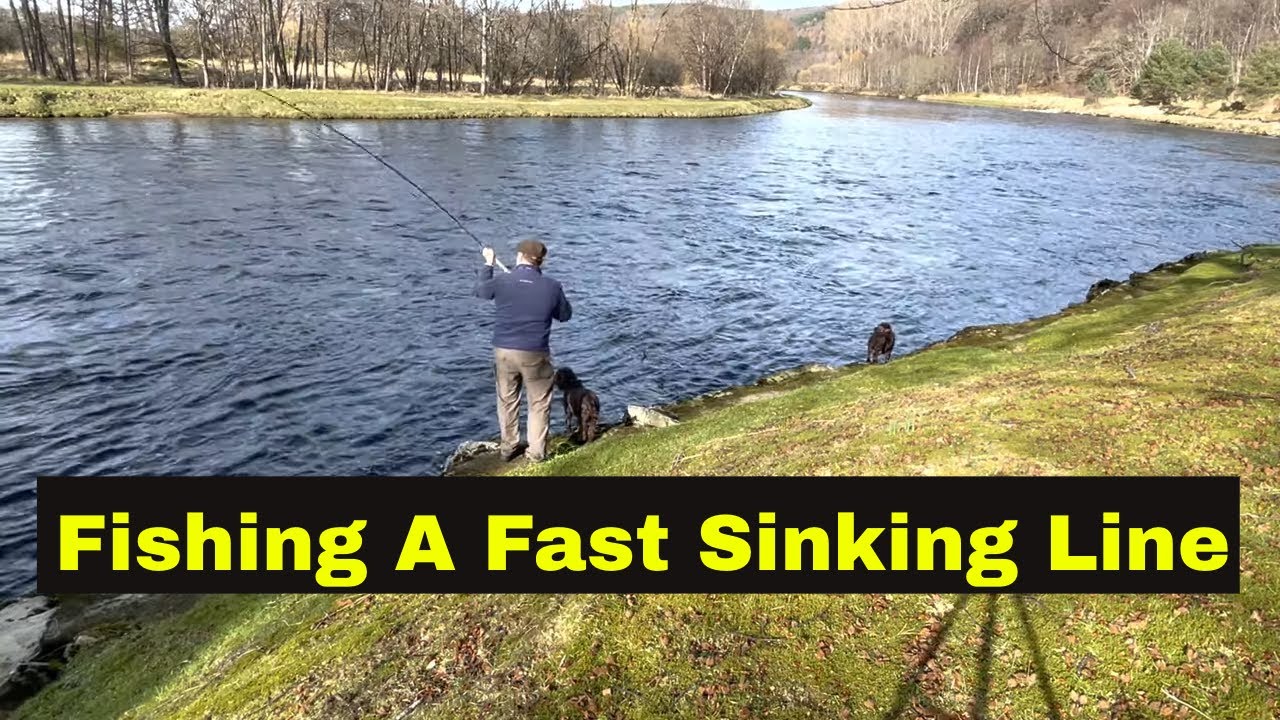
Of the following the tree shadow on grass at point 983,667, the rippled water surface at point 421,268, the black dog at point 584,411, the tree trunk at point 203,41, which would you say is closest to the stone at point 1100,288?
the rippled water surface at point 421,268

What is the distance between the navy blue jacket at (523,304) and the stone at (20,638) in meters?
6.06

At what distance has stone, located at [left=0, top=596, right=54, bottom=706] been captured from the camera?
25.5 feet

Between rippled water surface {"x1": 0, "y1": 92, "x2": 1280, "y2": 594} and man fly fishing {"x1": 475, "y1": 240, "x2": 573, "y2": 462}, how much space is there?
382cm

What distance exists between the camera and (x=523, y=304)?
990 centimetres

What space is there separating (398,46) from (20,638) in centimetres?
9351

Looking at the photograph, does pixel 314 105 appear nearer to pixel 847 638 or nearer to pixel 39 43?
pixel 39 43

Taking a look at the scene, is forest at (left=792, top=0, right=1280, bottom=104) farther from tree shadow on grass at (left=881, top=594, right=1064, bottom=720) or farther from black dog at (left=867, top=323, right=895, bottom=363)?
tree shadow on grass at (left=881, top=594, right=1064, bottom=720)

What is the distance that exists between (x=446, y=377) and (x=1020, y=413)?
11894 mm

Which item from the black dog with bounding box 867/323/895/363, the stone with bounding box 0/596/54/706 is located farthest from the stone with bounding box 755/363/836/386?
the stone with bounding box 0/596/54/706

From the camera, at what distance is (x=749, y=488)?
8039mm

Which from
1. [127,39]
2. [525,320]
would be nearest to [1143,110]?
[127,39]

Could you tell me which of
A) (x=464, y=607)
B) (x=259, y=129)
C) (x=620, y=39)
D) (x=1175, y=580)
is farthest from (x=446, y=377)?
(x=620, y=39)

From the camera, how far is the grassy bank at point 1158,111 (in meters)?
86.0

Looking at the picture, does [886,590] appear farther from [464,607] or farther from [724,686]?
[464,607]
